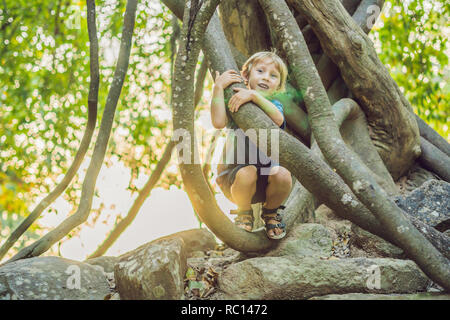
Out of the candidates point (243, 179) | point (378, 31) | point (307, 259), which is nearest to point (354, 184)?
point (307, 259)

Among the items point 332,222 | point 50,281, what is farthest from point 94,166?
point 332,222

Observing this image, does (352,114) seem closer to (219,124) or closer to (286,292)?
(219,124)

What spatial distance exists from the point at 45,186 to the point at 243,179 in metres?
3.93

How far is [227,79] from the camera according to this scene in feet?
6.92

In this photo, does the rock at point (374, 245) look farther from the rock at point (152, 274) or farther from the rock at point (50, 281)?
the rock at point (50, 281)

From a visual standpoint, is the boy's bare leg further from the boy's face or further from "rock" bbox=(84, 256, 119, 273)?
"rock" bbox=(84, 256, 119, 273)

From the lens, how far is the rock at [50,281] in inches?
82.8

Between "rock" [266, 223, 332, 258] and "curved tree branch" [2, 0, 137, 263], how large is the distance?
4.49 ft

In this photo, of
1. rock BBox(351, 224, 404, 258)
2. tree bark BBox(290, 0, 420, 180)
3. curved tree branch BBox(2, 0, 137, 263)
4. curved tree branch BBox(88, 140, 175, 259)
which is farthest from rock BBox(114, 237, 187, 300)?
curved tree branch BBox(88, 140, 175, 259)

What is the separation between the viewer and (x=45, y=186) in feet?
17.6

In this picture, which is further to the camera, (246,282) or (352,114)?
(352,114)

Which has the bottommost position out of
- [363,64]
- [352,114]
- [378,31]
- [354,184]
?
[354,184]

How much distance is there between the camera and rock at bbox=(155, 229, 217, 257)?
3.21m

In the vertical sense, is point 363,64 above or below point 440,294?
above
